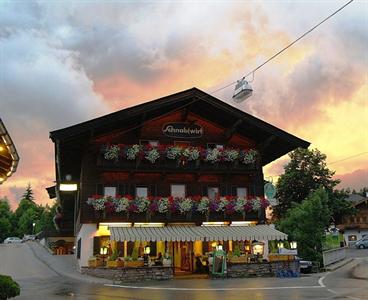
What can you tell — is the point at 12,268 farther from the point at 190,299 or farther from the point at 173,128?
the point at 190,299

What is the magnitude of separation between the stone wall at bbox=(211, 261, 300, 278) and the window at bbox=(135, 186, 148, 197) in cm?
682

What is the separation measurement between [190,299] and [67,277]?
11.8 m

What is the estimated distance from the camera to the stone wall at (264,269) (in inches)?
1023

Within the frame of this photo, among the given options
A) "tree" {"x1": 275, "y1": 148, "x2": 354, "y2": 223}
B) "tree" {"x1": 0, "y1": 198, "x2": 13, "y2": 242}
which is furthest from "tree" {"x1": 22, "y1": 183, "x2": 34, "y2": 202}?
"tree" {"x1": 275, "y1": 148, "x2": 354, "y2": 223}

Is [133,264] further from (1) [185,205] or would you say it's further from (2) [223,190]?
(2) [223,190]

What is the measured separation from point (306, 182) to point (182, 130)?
97.4 ft

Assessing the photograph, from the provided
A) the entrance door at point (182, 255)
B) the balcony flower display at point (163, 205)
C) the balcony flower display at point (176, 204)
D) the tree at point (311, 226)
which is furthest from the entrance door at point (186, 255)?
the tree at point (311, 226)

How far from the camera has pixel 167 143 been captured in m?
30.5

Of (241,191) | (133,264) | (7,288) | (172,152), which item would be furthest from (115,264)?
(7,288)

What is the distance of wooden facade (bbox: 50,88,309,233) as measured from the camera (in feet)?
91.8

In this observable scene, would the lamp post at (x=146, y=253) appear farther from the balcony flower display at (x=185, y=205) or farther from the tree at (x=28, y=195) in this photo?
the tree at (x=28, y=195)

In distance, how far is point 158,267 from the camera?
24.9 m

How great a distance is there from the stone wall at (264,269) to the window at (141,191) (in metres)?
6.82

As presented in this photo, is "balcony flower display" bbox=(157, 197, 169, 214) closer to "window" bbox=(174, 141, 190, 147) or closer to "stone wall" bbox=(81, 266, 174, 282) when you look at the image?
"stone wall" bbox=(81, 266, 174, 282)
